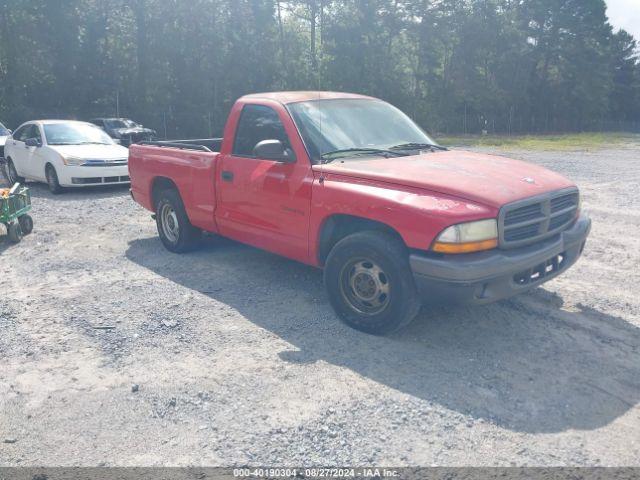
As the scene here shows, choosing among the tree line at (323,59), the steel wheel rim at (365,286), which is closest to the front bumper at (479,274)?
the steel wheel rim at (365,286)

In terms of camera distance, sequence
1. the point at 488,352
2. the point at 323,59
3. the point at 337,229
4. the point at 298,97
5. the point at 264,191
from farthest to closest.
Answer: the point at 323,59, the point at 298,97, the point at 264,191, the point at 337,229, the point at 488,352

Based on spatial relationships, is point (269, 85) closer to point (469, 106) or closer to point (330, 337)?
point (469, 106)

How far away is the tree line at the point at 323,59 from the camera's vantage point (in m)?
33.2

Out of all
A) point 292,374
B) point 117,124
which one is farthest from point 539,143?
point 292,374

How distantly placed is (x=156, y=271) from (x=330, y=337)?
2767 mm

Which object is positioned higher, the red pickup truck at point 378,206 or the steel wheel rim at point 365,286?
the red pickup truck at point 378,206

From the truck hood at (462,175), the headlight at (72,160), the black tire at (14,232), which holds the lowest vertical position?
the black tire at (14,232)

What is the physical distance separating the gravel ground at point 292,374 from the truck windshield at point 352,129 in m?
1.48

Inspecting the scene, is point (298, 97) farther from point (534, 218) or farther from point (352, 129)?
point (534, 218)

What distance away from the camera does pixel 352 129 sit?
567cm

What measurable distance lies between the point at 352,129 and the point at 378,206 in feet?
4.59

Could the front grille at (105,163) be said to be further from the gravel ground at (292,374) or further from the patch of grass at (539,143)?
the patch of grass at (539,143)

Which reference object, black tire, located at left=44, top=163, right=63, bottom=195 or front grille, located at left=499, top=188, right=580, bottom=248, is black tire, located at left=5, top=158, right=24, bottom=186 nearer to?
black tire, located at left=44, top=163, right=63, bottom=195

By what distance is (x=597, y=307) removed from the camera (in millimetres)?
5406
